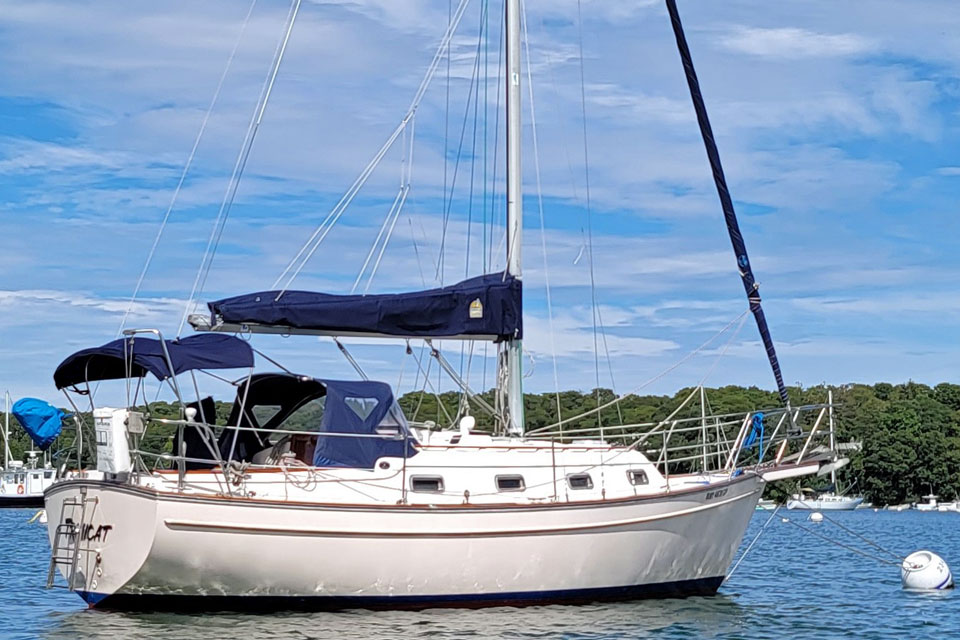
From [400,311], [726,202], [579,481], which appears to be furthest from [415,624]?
[726,202]

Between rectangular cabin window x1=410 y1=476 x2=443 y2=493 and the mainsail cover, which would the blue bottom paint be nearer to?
rectangular cabin window x1=410 y1=476 x2=443 y2=493

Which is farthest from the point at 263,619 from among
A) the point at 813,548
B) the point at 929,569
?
the point at 813,548

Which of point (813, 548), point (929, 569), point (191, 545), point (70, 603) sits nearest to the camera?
point (191, 545)

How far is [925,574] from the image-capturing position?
76.2 feet

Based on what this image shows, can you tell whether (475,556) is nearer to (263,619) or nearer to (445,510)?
(445,510)

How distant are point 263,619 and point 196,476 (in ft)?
7.07

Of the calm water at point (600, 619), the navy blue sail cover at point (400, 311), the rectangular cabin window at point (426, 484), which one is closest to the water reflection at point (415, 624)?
the calm water at point (600, 619)

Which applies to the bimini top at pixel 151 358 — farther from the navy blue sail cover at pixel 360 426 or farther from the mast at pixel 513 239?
the mast at pixel 513 239

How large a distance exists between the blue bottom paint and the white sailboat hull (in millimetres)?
23

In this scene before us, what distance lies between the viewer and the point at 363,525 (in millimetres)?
17188

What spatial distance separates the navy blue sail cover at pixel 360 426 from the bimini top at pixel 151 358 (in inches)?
61.9

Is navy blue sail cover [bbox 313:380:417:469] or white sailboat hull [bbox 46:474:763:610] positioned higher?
navy blue sail cover [bbox 313:380:417:469]

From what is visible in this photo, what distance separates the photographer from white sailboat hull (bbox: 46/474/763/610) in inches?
660

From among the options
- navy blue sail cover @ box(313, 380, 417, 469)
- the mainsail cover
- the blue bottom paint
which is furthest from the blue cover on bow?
the mainsail cover
